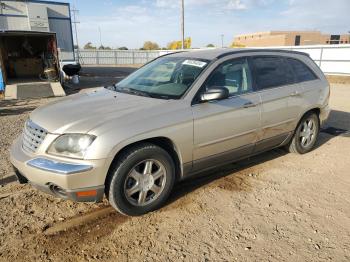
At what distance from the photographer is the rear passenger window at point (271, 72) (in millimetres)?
4365

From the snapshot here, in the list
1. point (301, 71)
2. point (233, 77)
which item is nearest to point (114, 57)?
point (301, 71)

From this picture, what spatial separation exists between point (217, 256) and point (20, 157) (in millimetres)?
2237

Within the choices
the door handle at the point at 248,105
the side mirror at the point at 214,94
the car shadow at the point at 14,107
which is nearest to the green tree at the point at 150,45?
the car shadow at the point at 14,107

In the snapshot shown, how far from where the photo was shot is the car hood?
305 cm

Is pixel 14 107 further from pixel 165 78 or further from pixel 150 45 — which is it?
pixel 150 45

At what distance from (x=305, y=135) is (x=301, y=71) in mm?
1091

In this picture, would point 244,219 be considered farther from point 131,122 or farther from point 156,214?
point 131,122

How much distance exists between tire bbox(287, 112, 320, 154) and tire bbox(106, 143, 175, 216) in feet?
8.60

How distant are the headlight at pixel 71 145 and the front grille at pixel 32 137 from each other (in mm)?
205

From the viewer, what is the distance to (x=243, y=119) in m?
4.02

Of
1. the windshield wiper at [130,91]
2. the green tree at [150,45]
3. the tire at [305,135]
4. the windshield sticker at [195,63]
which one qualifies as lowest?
the tire at [305,135]

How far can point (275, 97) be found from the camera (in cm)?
443

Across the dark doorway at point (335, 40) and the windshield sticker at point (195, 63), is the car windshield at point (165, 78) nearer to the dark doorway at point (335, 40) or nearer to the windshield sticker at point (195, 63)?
the windshield sticker at point (195, 63)

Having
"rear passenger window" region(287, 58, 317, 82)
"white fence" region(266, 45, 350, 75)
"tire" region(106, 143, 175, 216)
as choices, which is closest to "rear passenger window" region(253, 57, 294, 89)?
"rear passenger window" region(287, 58, 317, 82)
